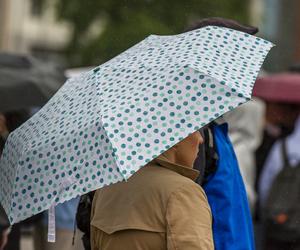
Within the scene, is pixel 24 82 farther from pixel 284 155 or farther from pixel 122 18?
pixel 122 18

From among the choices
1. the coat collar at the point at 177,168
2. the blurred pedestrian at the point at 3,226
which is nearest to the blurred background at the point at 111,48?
the blurred pedestrian at the point at 3,226

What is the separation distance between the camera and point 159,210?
12.3 ft

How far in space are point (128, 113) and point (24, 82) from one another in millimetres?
2574

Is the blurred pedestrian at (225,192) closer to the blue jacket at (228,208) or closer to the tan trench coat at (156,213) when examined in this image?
the blue jacket at (228,208)

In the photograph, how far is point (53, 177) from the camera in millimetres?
3793

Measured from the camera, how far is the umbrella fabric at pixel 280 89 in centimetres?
843

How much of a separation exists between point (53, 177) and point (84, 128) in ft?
0.74

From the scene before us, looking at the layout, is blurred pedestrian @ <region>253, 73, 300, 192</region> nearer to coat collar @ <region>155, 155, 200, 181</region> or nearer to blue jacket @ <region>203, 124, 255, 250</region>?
blue jacket @ <region>203, 124, 255, 250</region>

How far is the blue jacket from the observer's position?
168 inches

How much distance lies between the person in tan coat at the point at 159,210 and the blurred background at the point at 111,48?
2.06ft

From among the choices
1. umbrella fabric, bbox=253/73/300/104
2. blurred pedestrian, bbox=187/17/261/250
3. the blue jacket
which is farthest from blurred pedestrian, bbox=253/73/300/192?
the blue jacket

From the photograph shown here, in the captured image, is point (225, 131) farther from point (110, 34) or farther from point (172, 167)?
point (110, 34)

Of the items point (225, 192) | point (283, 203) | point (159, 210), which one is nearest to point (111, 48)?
point (283, 203)

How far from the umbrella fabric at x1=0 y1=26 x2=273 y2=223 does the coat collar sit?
31cm
